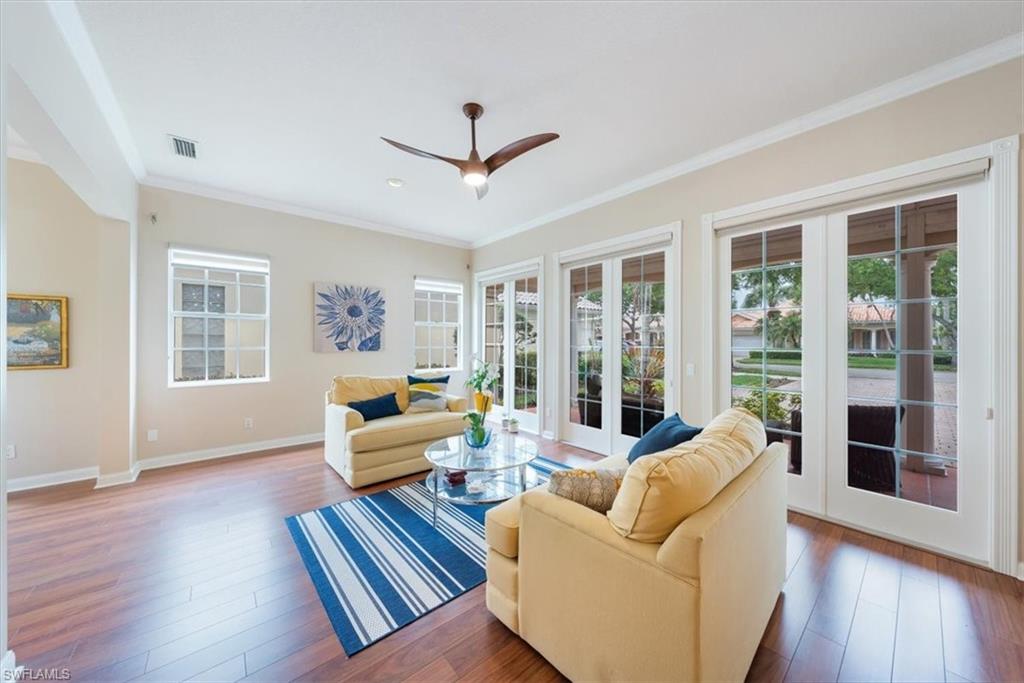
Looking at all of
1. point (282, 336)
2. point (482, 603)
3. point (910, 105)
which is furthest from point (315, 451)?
point (910, 105)

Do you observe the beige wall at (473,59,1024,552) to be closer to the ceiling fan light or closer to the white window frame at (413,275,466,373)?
the ceiling fan light

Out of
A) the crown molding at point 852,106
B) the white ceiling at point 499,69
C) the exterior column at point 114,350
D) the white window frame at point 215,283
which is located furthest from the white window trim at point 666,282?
the exterior column at point 114,350

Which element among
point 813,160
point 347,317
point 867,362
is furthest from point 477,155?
point 347,317

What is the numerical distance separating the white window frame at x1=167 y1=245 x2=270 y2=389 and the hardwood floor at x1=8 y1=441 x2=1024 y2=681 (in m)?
1.66

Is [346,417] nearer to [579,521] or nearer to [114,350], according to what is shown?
[114,350]

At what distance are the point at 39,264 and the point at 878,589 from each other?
20.7 feet

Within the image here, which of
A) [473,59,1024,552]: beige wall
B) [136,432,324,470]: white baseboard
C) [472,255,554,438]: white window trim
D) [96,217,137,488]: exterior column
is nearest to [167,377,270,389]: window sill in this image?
[96,217,137,488]: exterior column

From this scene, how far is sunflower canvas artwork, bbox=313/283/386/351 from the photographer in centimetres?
467

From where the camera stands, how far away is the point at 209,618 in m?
1.75

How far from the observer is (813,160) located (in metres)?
2.64

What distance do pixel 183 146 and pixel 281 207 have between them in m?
1.30

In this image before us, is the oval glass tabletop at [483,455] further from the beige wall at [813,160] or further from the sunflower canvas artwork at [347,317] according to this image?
the sunflower canvas artwork at [347,317]

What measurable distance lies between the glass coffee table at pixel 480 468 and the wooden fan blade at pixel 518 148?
2015 millimetres

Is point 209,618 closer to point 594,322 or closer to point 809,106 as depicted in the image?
point 594,322
